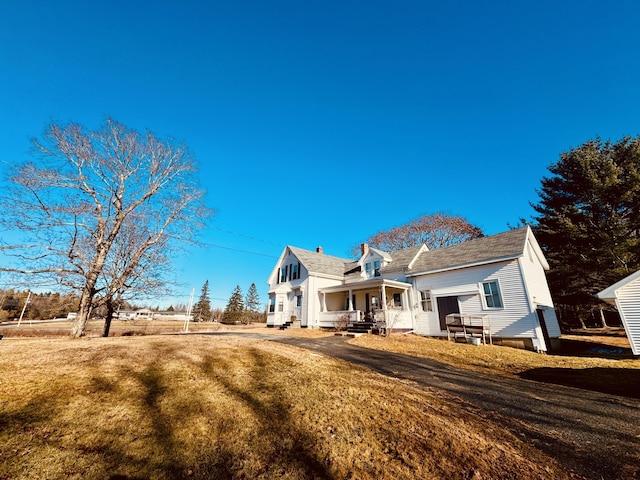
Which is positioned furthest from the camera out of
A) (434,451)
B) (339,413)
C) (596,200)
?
(596,200)

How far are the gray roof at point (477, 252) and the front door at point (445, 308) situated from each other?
210 centimetres

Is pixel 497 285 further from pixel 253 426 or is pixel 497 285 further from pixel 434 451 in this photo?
pixel 253 426

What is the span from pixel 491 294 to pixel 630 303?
5460 millimetres

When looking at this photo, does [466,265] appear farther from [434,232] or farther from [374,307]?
[434,232]

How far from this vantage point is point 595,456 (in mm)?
3807

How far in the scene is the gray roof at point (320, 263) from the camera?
24984mm

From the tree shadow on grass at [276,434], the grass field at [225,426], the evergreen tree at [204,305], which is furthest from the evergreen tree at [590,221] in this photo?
the evergreen tree at [204,305]

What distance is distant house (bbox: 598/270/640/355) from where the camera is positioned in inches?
474

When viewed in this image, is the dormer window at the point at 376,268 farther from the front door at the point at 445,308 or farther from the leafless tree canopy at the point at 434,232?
the leafless tree canopy at the point at 434,232

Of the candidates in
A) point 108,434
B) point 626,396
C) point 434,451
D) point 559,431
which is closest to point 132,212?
point 108,434

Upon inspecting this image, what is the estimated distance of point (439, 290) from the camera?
18234mm

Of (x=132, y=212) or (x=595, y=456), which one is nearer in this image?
(x=595, y=456)

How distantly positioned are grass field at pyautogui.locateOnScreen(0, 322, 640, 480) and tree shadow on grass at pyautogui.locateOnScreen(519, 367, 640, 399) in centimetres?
548

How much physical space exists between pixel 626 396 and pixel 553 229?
26.6 m
